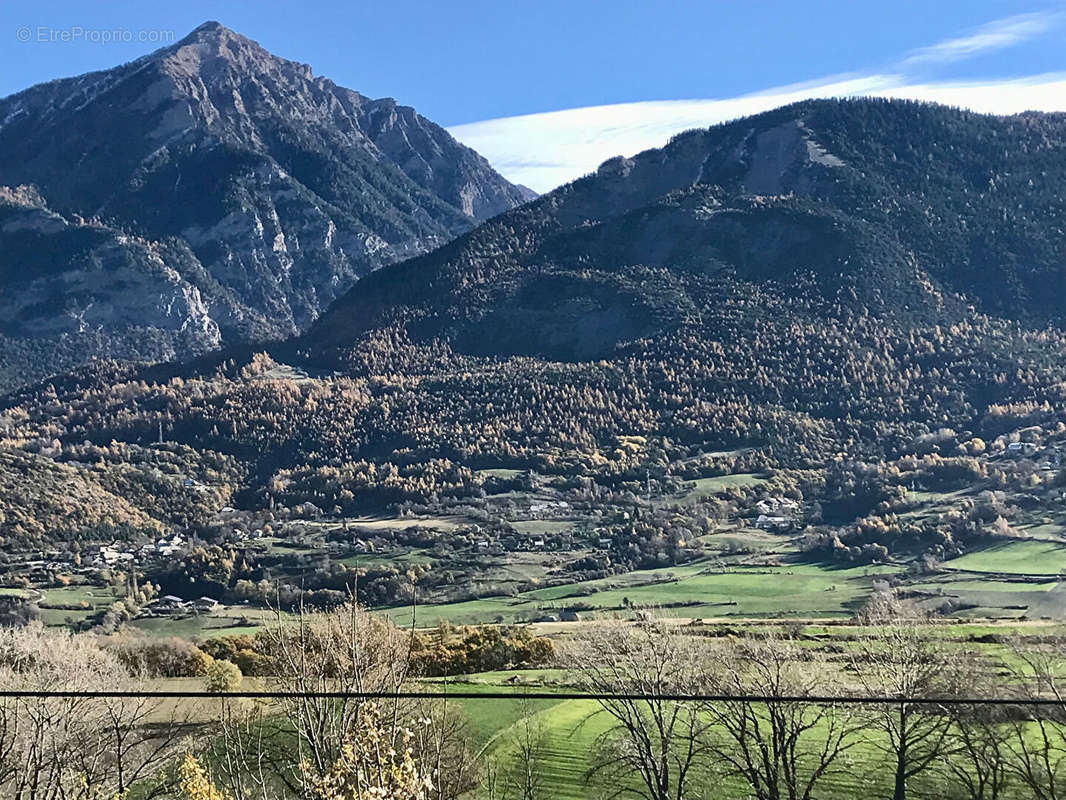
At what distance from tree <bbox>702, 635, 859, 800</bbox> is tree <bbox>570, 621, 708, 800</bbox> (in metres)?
1.02

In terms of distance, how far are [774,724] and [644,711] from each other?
8.28 m

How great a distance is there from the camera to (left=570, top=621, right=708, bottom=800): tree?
3828 cm

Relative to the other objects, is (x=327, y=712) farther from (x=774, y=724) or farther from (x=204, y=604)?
(x=204, y=604)

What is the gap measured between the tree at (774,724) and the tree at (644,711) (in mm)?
1020

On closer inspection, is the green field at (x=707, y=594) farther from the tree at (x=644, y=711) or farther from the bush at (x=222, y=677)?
the tree at (x=644, y=711)

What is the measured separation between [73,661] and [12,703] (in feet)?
17.3

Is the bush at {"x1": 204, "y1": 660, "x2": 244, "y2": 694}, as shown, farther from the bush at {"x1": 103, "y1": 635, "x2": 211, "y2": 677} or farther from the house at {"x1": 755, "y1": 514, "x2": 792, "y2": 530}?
the house at {"x1": 755, "y1": 514, "x2": 792, "y2": 530}

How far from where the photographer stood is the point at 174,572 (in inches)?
4924

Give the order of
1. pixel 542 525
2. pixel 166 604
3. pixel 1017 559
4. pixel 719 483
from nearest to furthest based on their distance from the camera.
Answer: pixel 1017 559, pixel 166 604, pixel 542 525, pixel 719 483

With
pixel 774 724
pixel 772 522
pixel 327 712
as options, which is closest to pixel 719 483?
pixel 772 522

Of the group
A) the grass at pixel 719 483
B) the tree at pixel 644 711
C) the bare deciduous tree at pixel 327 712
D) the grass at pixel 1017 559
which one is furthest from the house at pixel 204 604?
the grass at pixel 719 483

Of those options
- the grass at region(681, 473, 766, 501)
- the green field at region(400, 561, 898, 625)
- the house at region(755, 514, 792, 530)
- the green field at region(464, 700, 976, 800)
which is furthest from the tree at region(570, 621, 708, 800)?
the grass at region(681, 473, 766, 501)

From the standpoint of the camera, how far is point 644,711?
139ft

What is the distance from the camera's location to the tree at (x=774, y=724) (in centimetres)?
3541
